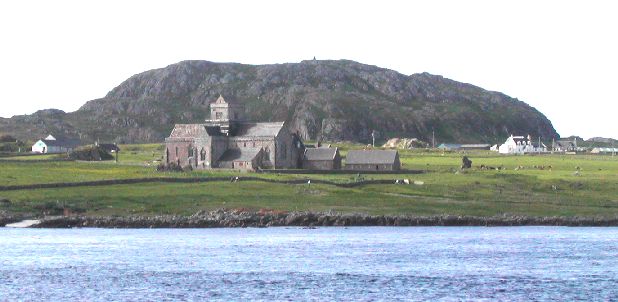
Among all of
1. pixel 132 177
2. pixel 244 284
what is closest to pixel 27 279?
pixel 244 284

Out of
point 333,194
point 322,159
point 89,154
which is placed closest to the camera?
point 333,194

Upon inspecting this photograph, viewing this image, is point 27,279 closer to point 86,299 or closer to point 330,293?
point 86,299

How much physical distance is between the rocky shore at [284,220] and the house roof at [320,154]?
61307mm

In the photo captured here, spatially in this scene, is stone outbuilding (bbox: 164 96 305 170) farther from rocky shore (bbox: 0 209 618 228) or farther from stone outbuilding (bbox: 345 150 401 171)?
rocky shore (bbox: 0 209 618 228)

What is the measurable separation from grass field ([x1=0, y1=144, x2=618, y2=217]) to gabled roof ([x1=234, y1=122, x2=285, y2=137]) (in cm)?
2115

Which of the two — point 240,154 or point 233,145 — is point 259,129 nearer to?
point 233,145

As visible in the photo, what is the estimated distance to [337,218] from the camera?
10138 centimetres

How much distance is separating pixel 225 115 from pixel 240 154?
1212 centimetres

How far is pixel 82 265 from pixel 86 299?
51.4 ft

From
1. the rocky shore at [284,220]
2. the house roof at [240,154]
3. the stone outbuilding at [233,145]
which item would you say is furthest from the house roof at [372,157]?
the rocky shore at [284,220]

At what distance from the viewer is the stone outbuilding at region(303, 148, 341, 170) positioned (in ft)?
539

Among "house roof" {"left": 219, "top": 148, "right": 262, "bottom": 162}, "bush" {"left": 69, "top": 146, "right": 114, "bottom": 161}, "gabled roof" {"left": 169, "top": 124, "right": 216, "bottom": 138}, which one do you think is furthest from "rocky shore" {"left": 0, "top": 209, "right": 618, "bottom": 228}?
"bush" {"left": 69, "top": 146, "right": 114, "bottom": 161}

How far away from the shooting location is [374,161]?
6457 inches

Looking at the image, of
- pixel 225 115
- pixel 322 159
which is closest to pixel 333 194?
pixel 322 159
